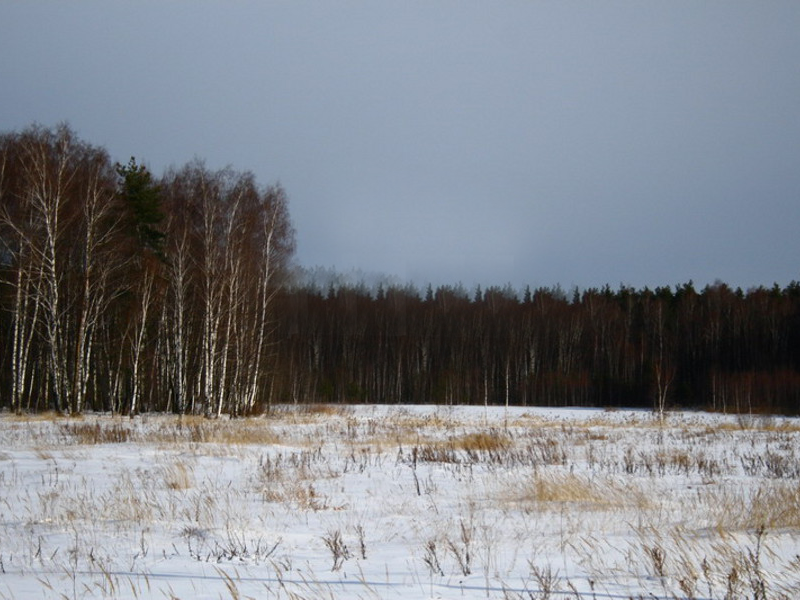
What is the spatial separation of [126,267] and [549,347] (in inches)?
1810

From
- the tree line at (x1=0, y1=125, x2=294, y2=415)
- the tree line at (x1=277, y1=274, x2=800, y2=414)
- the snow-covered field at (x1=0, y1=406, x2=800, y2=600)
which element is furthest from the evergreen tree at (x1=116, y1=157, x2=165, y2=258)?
the tree line at (x1=277, y1=274, x2=800, y2=414)

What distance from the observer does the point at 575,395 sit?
53.5 meters

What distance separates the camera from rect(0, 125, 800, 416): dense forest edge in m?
20.8

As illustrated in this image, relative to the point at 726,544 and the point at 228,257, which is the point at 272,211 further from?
the point at 726,544

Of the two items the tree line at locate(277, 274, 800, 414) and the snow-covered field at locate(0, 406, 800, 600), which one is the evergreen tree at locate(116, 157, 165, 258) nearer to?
the snow-covered field at locate(0, 406, 800, 600)

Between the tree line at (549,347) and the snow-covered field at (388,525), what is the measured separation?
36.7 meters

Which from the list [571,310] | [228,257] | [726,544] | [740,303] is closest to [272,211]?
[228,257]

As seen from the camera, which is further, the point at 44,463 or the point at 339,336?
the point at 339,336

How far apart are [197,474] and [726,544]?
7.02 m

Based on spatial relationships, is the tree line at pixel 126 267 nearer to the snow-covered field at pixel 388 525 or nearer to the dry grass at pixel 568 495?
the snow-covered field at pixel 388 525

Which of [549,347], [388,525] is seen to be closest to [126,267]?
[388,525]

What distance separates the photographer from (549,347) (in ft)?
199

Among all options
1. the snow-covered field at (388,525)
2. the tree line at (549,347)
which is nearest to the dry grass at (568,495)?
the snow-covered field at (388,525)

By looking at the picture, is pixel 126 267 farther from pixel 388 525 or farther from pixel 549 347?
pixel 549 347
